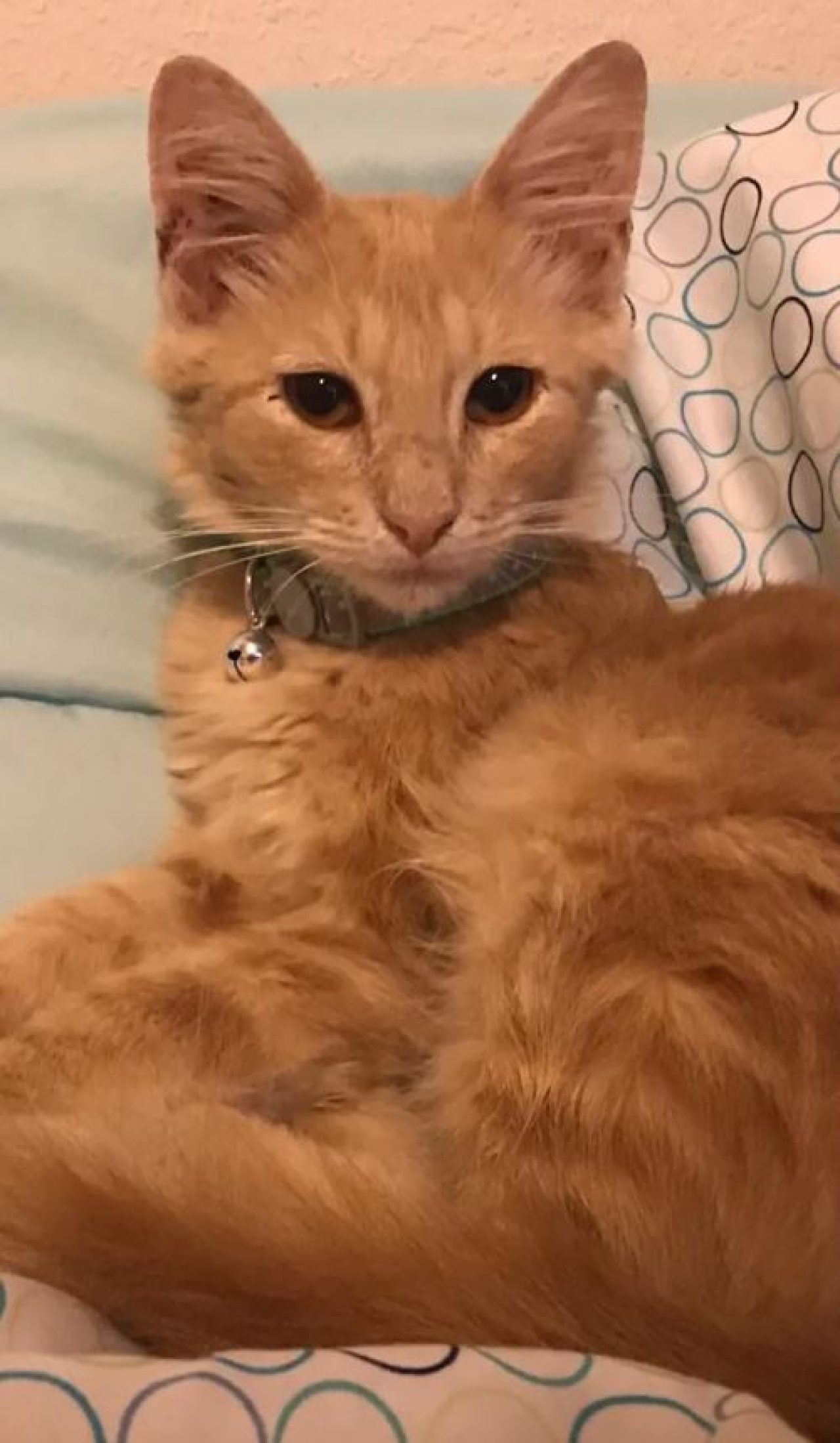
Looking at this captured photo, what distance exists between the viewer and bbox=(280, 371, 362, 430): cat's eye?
3.84ft

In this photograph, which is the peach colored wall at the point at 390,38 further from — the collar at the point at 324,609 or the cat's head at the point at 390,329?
the collar at the point at 324,609

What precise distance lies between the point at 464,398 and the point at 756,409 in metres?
0.46

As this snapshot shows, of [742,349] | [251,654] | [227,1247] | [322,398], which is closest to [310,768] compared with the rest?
[251,654]

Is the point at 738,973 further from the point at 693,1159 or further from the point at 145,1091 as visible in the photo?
the point at 145,1091

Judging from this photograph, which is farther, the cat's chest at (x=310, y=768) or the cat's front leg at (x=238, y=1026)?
the cat's chest at (x=310, y=768)

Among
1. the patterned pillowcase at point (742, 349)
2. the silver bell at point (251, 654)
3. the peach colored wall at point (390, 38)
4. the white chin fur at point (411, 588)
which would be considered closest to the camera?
the white chin fur at point (411, 588)

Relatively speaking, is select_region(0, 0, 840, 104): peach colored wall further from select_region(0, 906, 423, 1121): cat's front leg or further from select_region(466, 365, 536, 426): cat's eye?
select_region(0, 906, 423, 1121): cat's front leg

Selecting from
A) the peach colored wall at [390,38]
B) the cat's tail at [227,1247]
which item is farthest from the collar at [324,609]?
the peach colored wall at [390,38]

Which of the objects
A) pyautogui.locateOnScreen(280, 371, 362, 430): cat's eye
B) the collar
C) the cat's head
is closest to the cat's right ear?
the cat's head

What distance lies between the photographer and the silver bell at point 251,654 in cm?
129

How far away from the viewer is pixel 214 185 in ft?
3.89

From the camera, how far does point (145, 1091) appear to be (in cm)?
102

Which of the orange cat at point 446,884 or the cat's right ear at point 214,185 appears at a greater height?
the cat's right ear at point 214,185

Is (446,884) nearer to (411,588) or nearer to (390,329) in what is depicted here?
(411,588)
